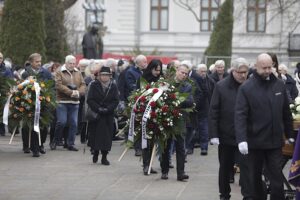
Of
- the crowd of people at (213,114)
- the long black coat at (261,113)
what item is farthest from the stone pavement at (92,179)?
the long black coat at (261,113)

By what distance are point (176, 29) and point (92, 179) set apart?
4126cm

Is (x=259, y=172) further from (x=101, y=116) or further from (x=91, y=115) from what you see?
(x=91, y=115)

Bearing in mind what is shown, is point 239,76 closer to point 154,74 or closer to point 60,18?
point 154,74

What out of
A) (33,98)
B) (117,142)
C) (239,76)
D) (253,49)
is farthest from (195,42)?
(239,76)

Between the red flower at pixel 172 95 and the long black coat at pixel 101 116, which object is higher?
the red flower at pixel 172 95

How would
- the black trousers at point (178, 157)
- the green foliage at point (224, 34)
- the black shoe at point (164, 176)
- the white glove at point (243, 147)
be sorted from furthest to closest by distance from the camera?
the green foliage at point (224, 34) → the black shoe at point (164, 176) → the black trousers at point (178, 157) → the white glove at point (243, 147)

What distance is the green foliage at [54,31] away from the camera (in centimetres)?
2569

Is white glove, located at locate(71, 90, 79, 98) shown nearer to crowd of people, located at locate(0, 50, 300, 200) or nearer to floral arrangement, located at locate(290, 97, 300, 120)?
crowd of people, located at locate(0, 50, 300, 200)

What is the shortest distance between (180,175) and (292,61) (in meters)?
18.2

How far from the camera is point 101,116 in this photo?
14.8 metres

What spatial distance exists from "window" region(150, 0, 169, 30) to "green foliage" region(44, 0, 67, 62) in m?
27.8

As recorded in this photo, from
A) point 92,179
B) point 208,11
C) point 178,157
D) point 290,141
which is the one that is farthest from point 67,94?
point 208,11

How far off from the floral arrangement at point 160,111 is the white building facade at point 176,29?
126ft

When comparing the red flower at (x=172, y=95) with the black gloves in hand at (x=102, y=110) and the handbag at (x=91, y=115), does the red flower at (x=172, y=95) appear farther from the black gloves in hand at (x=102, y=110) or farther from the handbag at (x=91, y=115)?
the handbag at (x=91, y=115)
